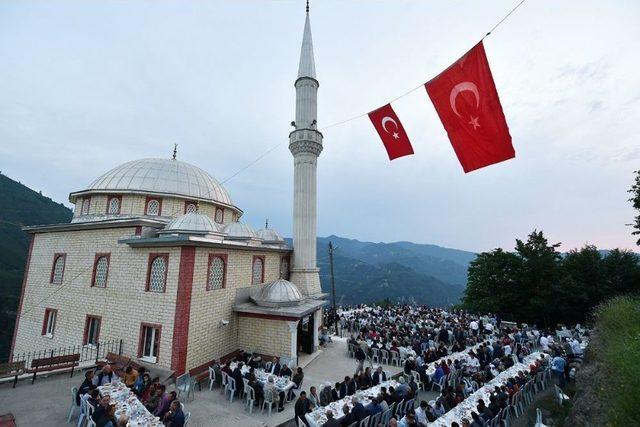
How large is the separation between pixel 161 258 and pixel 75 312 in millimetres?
6955

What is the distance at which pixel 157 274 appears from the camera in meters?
13.2

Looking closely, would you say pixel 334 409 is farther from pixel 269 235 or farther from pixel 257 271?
pixel 269 235

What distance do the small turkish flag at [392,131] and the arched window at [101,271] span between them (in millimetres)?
14729

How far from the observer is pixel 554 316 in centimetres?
2597

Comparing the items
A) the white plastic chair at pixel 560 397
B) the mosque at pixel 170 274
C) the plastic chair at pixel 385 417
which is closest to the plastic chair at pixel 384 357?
the mosque at pixel 170 274

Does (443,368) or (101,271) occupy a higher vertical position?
(101,271)

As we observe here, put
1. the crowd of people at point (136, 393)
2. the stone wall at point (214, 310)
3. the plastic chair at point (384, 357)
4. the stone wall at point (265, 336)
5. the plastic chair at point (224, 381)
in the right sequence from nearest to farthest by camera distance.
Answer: the crowd of people at point (136, 393) → the plastic chair at point (224, 381) → the stone wall at point (214, 310) → the stone wall at point (265, 336) → the plastic chair at point (384, 357)

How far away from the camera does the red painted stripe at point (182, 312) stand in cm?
1190

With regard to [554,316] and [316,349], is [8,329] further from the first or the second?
[554,316]

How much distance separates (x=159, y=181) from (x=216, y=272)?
10604mm

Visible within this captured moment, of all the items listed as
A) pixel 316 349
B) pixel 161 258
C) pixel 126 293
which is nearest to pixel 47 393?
pixel 126 293

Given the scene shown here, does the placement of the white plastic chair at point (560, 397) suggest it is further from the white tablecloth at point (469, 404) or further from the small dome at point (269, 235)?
the small dome at point (269, 235)

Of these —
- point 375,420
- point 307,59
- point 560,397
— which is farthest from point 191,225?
point 560,397

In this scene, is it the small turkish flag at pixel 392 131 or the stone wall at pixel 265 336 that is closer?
the small turkish flag at pixel 392 131
